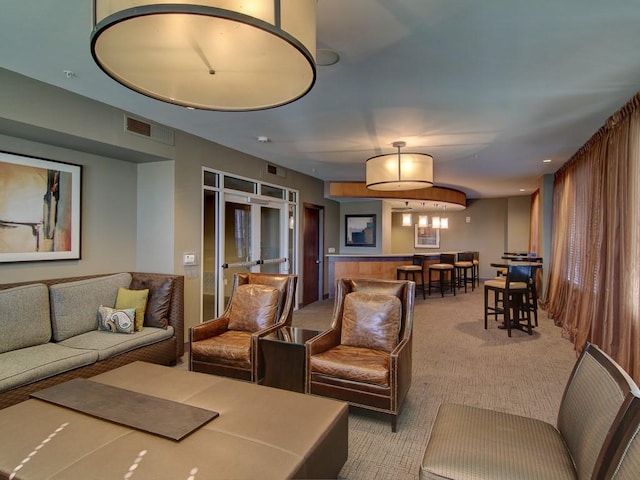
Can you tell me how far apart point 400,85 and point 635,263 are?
8.34 feet

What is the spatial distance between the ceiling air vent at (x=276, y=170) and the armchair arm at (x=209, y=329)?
298 cm

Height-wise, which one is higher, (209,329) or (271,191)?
(271,191)

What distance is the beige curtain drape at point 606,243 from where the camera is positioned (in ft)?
10.2

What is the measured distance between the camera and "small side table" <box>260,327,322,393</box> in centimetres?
291

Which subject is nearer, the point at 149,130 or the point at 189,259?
the point at 149,130

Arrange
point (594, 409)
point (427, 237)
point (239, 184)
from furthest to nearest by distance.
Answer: point (427, 237) < point (239, 184) < point (594, 409)

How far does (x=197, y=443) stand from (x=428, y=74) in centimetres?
277

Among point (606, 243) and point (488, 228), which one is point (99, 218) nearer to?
point (606, 243)

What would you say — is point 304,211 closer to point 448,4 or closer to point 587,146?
point 587,146

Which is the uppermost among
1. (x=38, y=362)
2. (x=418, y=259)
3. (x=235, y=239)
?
(x=235, y=239)

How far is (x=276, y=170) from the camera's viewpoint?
609cm

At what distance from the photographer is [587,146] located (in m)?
4.52

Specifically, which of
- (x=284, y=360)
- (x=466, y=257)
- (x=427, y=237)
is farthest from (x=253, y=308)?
(x=427, y=237)

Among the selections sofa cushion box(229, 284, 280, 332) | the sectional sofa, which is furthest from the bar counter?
the sectional sofa
